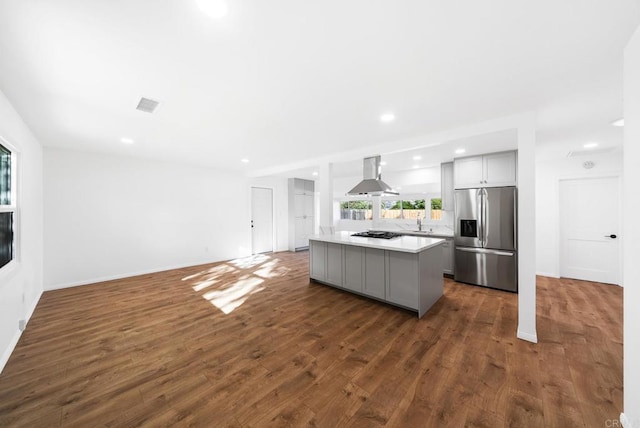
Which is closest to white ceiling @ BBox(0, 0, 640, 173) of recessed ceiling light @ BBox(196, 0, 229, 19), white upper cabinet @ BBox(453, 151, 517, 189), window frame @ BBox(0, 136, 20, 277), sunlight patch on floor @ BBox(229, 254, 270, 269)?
recessed ceiling light @ BBox(196, 0, 229, 19)

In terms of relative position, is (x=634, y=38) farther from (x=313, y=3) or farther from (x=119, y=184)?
(x=119, y=184)

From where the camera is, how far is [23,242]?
113 inches

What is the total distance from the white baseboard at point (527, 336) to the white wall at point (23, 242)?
5012 mm

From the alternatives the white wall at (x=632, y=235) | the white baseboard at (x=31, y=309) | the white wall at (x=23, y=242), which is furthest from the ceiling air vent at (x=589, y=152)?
the white baseboard at (x=31, y=309)

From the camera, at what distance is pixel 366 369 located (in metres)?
2.06

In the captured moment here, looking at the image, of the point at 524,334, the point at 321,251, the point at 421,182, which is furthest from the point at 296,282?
the point at 421,182

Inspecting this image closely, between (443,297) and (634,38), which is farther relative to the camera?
(443,297)

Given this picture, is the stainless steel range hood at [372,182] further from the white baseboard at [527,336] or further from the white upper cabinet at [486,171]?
the white baseboard at [527,336]

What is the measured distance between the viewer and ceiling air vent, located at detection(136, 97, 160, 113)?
2422 mm

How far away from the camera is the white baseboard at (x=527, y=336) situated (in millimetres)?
2501

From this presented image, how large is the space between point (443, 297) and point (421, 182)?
3018 millimetres

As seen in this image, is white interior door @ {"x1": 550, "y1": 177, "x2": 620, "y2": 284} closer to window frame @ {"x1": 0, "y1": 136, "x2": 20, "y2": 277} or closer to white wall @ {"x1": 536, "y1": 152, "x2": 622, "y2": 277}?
white wall @ {"x1": 536, "y1": 152, "x2": 622, "y2": 277}

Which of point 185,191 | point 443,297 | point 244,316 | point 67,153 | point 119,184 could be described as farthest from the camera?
point 185,191

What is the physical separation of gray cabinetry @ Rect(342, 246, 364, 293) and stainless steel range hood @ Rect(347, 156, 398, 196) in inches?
42.0
